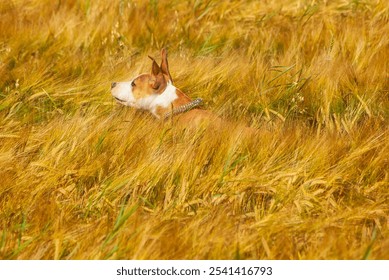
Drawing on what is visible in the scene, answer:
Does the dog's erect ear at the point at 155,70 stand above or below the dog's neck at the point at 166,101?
above

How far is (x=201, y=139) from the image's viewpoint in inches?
167

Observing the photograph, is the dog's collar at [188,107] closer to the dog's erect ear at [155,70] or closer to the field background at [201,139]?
the field background at [201,139]

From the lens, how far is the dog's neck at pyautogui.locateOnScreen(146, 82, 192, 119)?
16.7 feet

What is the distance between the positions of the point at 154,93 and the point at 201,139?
1.03 m

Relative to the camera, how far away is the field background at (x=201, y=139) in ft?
11.7

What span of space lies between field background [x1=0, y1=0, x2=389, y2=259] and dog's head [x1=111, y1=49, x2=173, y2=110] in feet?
0.56

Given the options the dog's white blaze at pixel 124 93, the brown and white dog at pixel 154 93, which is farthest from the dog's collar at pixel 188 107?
the dog's white blaze at pixel 124 93

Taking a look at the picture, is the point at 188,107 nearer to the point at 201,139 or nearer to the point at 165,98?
the point at 165,98

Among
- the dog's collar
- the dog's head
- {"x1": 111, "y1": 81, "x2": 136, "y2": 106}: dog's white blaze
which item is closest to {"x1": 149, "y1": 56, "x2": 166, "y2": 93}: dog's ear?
the dog's head

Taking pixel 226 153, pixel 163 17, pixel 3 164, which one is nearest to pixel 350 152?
pixel 226 153

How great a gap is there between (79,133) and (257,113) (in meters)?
1.19

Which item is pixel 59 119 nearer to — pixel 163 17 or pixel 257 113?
pixel 257 113

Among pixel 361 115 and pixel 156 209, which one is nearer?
pixel 156 209

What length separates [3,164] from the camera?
413 cm
